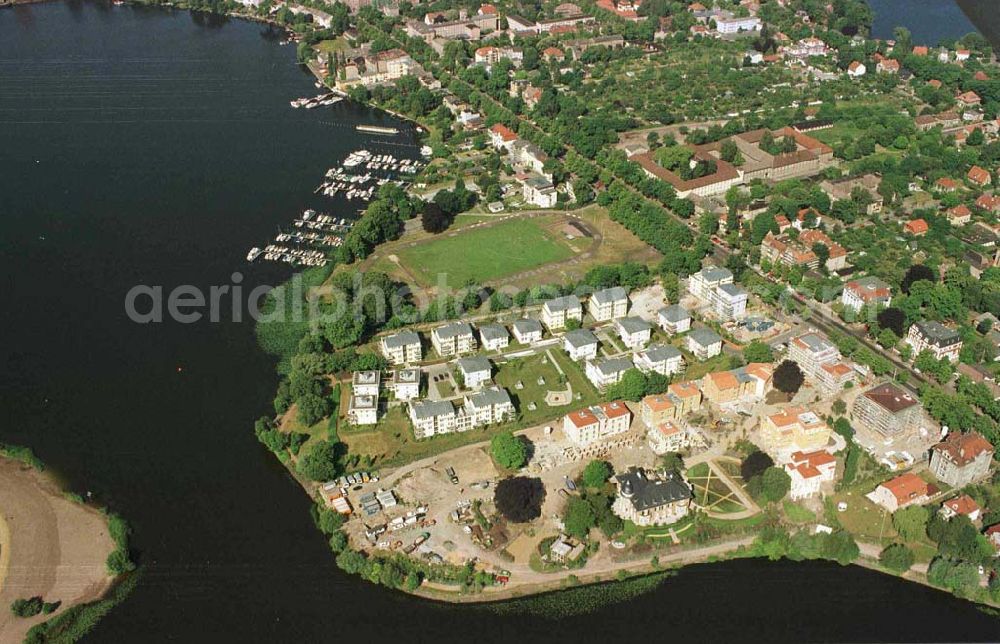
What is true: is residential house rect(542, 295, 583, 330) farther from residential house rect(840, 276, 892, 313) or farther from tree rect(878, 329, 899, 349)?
tree rect(878, 329, 899, 349)

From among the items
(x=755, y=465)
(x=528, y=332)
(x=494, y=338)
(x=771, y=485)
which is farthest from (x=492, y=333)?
(x=771, y=485)

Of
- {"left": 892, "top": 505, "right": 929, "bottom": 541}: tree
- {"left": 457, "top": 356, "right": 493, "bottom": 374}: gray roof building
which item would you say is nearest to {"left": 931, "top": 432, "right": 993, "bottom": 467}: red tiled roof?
{"left": 892, "top": 505, "right": 929, "bottom": 541}: tree

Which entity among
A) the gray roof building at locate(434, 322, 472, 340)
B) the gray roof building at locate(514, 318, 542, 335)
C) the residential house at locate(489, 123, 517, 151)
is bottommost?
the gray roof building at locate(514, 318, 542, 335)

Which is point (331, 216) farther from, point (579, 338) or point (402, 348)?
point (579, 338)

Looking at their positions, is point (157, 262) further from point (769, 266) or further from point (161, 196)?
point (769, 266)

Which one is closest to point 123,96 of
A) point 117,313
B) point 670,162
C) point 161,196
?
point 161,196
